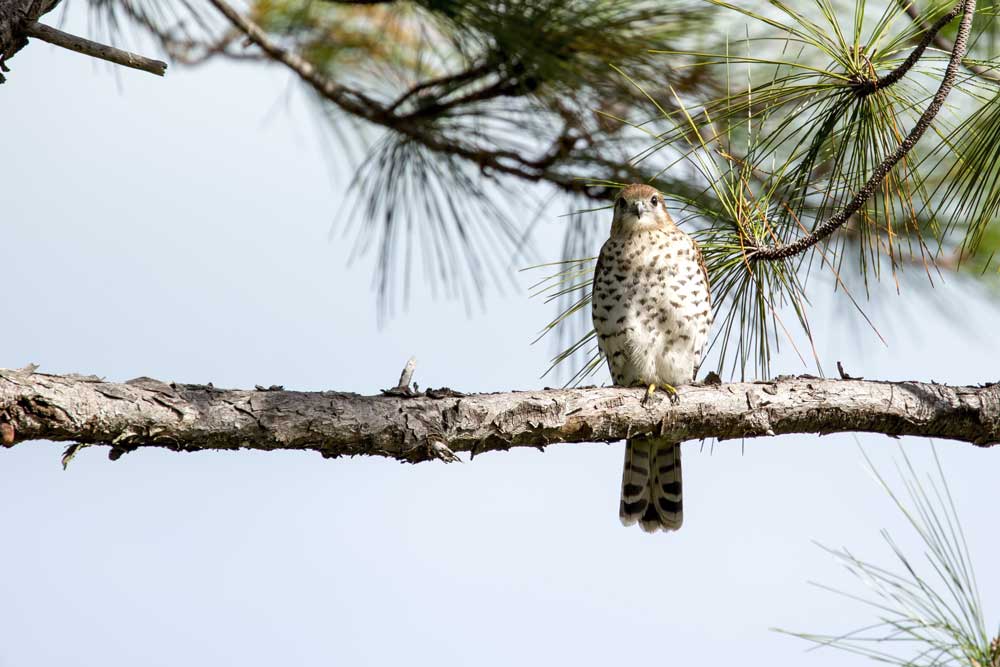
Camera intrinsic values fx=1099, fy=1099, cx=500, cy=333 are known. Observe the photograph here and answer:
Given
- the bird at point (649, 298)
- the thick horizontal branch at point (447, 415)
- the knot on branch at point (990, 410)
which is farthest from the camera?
the bird at point (649, 298)

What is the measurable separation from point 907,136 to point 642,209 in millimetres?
1460

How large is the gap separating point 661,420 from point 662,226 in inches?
46.4

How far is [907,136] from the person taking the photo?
2.73m

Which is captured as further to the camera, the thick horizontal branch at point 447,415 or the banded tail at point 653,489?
the banded tail at point 653,489

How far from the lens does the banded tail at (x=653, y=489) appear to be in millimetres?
4355

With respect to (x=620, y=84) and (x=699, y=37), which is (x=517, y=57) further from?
Answer: (x=699, y=37)

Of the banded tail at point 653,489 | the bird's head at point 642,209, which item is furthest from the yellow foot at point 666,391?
the banded tail at point 653,489

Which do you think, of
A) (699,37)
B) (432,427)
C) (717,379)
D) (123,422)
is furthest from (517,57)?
(123,422)

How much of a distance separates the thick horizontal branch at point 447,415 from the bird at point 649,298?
80cm

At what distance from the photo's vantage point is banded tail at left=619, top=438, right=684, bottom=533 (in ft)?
14.3

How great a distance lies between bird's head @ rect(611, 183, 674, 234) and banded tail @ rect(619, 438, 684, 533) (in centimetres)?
87

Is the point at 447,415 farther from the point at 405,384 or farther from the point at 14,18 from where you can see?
the point at 14,18

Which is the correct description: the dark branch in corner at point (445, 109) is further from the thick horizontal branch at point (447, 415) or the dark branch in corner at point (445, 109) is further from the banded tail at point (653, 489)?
the thick horizontal branch at point (447, 415)

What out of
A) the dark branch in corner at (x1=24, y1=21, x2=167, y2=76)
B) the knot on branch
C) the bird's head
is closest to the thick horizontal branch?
the knot on branch
